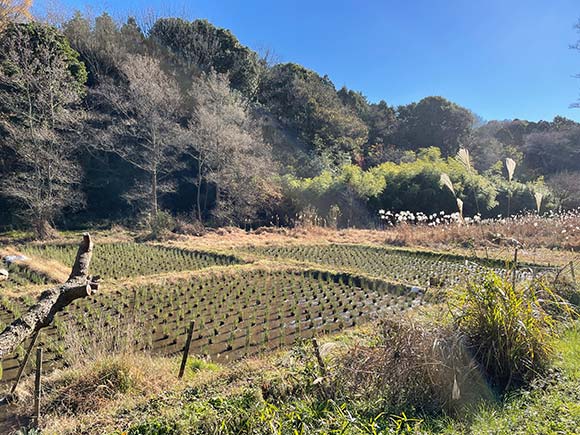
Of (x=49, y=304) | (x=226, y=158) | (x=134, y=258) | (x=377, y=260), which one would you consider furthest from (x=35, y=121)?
(x=49, y=304)

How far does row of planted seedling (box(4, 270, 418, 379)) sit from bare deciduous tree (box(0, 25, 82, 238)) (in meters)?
10.7

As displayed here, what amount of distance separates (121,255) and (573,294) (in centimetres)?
1130

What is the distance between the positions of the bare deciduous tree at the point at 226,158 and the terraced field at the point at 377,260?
20.7 ft

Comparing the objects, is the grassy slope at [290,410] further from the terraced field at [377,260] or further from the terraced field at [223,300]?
the terraced field at [377,260]

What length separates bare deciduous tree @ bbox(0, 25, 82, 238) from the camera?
14758mm

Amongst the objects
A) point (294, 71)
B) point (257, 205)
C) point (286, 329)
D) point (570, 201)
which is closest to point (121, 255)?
point (286, 329)

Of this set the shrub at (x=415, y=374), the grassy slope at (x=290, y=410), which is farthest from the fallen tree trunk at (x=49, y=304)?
the shrub at (x=415, y=374)

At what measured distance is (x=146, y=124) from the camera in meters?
18.1

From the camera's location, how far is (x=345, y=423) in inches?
89.3

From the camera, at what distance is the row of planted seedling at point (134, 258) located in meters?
9.52

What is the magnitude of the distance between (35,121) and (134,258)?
903 cm

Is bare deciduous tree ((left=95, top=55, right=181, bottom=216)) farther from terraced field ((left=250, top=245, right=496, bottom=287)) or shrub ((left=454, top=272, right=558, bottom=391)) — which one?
shrub ((left=454, top=272, right=558, bottom=391))

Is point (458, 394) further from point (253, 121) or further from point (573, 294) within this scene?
point (253, 121)

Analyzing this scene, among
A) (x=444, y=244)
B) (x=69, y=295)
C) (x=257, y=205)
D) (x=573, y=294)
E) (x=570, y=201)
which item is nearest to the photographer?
(x=69, y=295)
